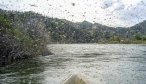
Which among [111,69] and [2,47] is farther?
[2,47]

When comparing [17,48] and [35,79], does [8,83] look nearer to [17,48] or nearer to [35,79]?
[35,79]

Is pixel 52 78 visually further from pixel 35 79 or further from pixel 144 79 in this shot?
pixel 144 79

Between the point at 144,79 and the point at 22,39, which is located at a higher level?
the point at 22,39

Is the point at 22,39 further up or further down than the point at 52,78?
further up

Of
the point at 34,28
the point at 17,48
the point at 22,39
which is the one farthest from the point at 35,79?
the point at 34,28

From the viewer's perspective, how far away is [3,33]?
61062 millimetres

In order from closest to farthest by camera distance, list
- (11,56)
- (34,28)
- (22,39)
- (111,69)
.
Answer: (111,69) → (11,56) → (22,39) → (34,28)

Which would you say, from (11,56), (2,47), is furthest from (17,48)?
(2,47)

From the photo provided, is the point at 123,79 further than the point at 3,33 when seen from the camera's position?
No

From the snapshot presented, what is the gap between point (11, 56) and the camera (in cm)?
6328

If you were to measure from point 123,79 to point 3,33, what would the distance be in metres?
30.9

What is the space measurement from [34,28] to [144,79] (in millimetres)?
59248

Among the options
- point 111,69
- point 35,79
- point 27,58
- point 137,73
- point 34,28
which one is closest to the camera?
point 35,79

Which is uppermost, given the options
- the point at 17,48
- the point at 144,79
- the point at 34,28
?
A: the point at 34,28
